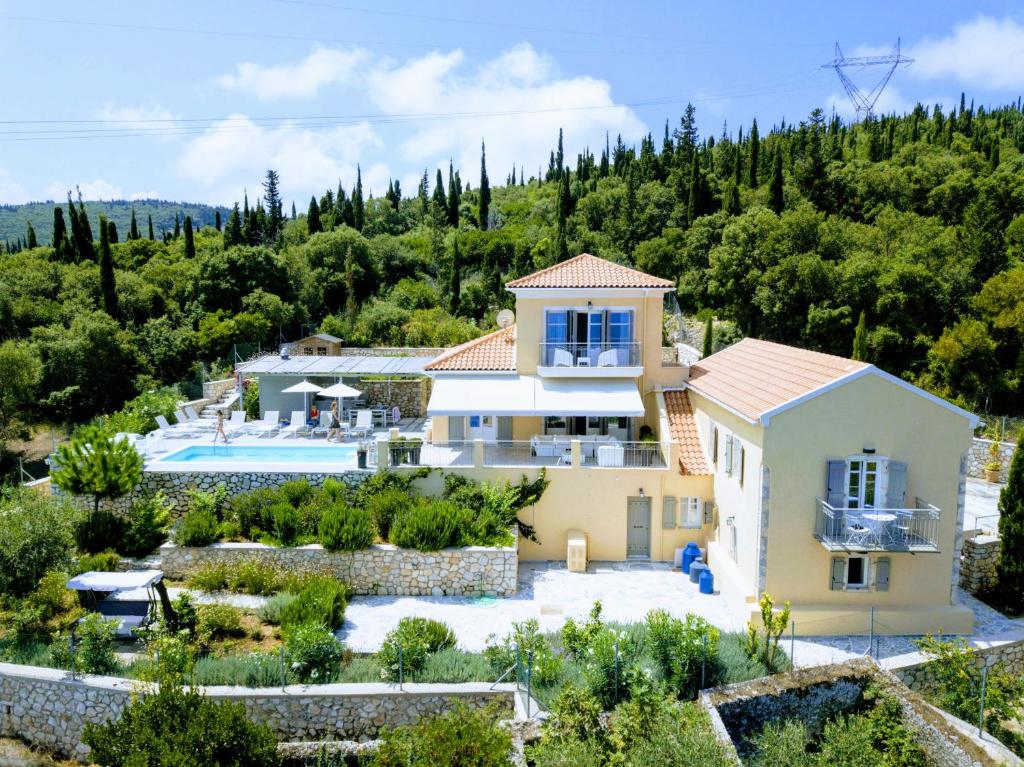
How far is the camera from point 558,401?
2634 centimetres

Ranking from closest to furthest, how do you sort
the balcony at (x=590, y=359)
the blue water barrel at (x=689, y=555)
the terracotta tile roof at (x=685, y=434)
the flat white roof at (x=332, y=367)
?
the blue water barrel at (x=689, y=555)
the terracotta tile roof at (x=685, y=434)
the balcony at (x=590, y=359)
the flat white roof at (x=332, y=367)

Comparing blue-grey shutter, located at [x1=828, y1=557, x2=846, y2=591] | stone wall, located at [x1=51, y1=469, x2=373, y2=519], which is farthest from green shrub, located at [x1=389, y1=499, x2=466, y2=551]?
blue-grey shutter, located at [x1=828, y1=557, x2=846, y2=591]

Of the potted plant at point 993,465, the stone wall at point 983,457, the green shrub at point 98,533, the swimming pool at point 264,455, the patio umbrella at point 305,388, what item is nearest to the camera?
the green shrub at point 98,533

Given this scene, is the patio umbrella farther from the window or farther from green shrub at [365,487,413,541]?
the window

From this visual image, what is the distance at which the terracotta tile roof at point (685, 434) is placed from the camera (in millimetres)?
24812

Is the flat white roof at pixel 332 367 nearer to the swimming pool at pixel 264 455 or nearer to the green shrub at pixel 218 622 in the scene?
the swimming pool at pixel 264 455

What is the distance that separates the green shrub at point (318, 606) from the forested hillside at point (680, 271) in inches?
1365

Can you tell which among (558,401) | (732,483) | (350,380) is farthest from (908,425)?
(350,380)

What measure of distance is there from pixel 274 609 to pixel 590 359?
15.5 m

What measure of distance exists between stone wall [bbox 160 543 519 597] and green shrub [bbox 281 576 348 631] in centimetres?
160

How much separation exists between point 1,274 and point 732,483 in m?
64.2

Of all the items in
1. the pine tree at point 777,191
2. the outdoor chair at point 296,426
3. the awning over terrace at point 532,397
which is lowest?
the outdoor chair at point 296,426

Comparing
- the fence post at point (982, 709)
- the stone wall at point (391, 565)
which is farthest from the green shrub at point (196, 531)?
the fence post at point (982, 709)

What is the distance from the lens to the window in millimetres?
24859
